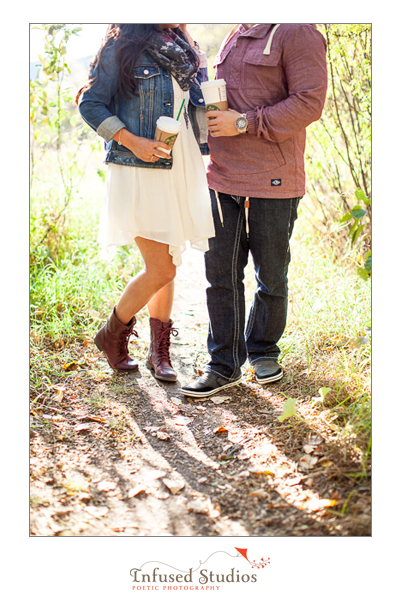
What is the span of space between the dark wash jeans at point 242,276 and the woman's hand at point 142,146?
41 cm

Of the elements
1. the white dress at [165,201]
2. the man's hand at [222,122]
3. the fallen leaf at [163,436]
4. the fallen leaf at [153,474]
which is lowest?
the fallen leaf at [153,474]

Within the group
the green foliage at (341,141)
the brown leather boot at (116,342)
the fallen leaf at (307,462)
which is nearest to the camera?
the fallen leaf at (307,462)

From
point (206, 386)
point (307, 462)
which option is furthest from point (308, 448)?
point (206, 386)

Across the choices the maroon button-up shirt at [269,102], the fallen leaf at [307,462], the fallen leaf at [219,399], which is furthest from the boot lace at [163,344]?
the fallen leaf at [307,462]

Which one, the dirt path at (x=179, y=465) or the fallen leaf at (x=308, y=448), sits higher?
the fallen leaf at (x=308, y=448)

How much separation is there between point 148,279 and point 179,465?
2.79 feet

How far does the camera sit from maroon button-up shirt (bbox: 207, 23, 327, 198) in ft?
6.84

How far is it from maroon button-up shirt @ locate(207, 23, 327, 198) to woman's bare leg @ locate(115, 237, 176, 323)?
41 cm

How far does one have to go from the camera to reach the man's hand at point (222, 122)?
210 cm

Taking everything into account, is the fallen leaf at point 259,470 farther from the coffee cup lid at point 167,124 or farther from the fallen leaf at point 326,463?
the coffee cup lid at point 167,124

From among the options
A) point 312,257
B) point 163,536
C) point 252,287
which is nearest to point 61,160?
point 252,287

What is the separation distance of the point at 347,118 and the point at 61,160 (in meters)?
2.32
